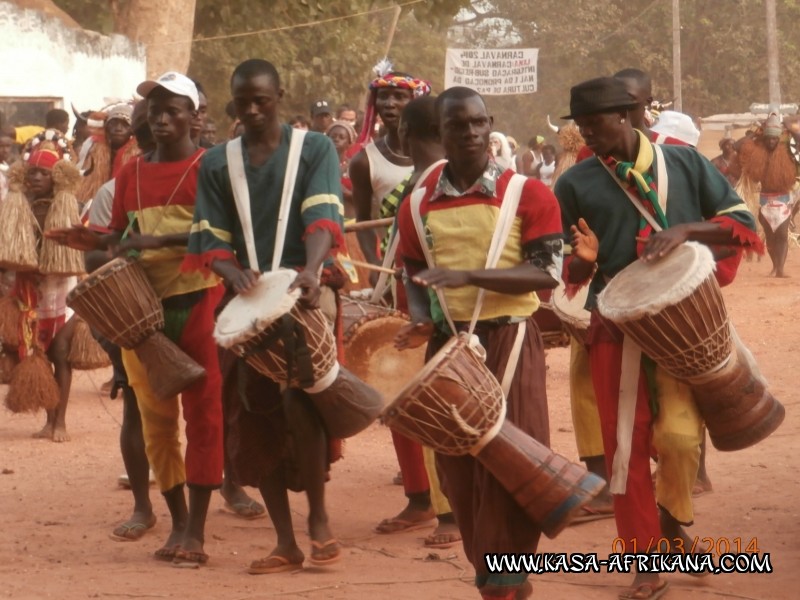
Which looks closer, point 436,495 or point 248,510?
point 436,495

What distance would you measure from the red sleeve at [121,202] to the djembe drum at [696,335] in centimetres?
245

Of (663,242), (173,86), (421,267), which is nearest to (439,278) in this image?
(421,267)

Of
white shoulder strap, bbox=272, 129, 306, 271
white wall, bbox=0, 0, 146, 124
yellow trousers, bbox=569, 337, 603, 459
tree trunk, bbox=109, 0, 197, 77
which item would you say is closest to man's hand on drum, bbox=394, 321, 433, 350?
white shoulder strap, bbox=272, 129, 306, 271

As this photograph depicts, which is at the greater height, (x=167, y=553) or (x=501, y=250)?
(x=501, y=250)

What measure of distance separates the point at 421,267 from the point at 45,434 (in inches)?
212

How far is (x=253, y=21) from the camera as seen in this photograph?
24828mm

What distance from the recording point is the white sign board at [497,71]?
24.7 m

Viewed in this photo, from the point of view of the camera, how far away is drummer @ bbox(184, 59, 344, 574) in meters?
6.33

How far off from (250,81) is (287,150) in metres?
0.33

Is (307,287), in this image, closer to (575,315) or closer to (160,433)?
(160,433)

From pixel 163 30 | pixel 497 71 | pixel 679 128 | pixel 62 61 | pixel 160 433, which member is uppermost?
pixel 497 71

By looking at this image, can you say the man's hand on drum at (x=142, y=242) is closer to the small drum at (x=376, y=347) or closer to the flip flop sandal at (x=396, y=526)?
the flip flop sandal at (x=396, y=526)

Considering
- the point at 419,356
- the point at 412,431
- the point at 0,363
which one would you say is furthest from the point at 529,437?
the point at 0,363
